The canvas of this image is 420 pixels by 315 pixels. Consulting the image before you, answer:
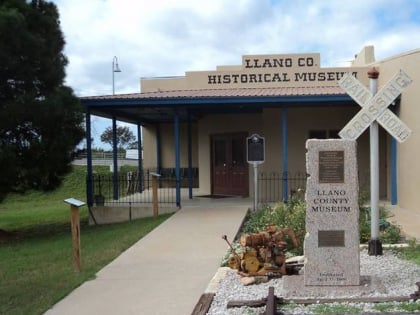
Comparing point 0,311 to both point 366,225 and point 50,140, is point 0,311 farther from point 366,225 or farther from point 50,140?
point 50,140

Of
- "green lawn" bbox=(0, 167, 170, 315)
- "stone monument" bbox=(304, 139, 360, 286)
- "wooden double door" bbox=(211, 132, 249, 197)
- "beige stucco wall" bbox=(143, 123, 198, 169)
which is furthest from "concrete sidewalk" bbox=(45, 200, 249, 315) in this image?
"beige stucco wall" bbox=(143, 123, 198, 169)

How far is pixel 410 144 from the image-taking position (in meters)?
13.4

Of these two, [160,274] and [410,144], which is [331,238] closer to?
[160,274]

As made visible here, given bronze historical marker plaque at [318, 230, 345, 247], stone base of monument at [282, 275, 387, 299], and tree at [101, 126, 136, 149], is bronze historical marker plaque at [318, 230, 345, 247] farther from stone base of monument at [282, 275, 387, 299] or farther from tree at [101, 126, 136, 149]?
tree at [101, 126, 136, 149]

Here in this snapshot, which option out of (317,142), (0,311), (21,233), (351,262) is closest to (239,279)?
(351,262)

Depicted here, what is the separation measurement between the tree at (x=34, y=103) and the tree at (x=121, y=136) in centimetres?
5736

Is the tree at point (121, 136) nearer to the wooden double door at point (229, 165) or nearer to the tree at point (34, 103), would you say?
the wooden double door at point (229, 165)

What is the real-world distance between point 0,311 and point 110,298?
1.20 meters

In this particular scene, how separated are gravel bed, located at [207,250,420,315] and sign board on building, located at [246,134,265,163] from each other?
589 centimetres

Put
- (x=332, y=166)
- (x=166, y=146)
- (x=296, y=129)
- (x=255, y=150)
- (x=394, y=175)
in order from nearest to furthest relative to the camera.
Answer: (x=332, y=166) < (x=255, y=150) < (x=394, y=175) < (x=296, y=129) < (x=166, y=146)

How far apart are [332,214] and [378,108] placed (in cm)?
214

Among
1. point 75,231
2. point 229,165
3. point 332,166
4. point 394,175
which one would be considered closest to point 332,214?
point 332,166

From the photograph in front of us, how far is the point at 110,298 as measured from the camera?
6.00 m

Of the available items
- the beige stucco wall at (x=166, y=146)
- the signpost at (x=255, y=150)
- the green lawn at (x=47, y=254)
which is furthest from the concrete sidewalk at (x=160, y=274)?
the beige stucco wall at (x=166, y=146)
